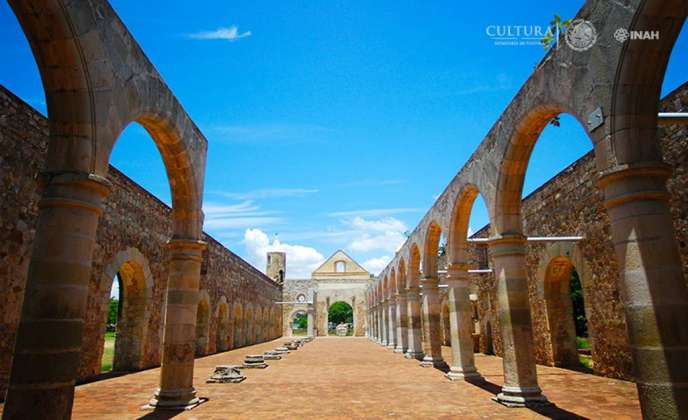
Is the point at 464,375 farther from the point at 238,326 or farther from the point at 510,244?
the point at 238,326

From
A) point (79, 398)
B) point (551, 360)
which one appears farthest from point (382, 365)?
point (79, 398)

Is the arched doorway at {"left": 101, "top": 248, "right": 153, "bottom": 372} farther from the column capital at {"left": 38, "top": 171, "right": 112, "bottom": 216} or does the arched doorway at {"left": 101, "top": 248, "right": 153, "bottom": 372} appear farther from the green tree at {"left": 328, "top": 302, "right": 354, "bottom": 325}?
the green tree at {"left": 328, "top": 302, "right": 354, "bottom": 325}

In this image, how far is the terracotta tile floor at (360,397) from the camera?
584 centimetres

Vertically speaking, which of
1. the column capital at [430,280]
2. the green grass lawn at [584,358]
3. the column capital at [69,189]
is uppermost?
the column capital at [69,189]

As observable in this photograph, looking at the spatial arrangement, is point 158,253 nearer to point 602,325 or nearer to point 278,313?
point 602,325

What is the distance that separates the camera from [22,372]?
3.72 meters

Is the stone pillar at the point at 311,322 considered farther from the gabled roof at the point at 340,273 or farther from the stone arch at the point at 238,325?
the stone arch at the point at 238,325

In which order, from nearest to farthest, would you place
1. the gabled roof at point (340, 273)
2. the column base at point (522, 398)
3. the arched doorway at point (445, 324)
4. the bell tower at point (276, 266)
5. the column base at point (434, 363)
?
the column base at point (522, 398)
the column base at point (434, 363)
the arched doorway at point (445, 324)
the bell tower at point (276, 266)
the gabled roof at point (340, 273)

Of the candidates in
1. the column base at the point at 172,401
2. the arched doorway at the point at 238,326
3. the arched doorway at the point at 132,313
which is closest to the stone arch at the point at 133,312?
the arched doorway at the point at 132,313

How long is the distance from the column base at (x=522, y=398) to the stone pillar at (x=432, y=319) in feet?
18.5

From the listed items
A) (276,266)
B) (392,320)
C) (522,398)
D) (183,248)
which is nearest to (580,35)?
(522,398)

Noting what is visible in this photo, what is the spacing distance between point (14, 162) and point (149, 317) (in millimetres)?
6092

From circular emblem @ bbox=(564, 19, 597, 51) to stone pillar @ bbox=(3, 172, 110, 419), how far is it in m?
5.31

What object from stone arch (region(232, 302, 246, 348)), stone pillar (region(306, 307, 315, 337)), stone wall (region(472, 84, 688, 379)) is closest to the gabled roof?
stone pillar (region(306, 307, 315, 337))
